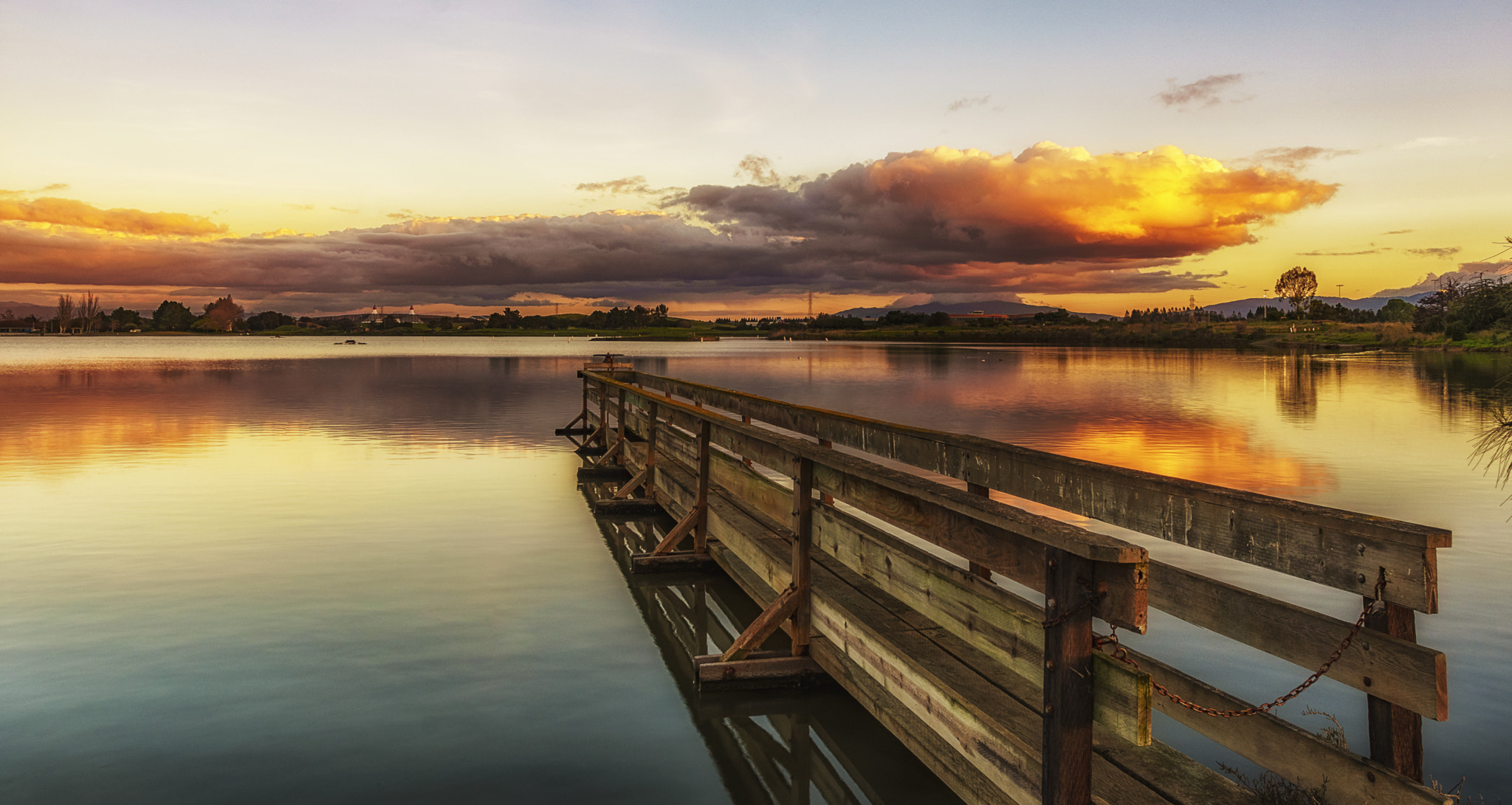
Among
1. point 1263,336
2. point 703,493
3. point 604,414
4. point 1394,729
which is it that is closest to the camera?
point 1394,729

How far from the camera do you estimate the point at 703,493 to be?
10031mm

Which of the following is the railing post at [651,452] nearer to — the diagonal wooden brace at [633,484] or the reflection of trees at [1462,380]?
the diagonal wooden brace at [633,484]

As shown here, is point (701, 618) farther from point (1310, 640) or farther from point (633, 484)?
point (1310, 640)

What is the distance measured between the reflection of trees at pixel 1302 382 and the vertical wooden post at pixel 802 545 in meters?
31.5

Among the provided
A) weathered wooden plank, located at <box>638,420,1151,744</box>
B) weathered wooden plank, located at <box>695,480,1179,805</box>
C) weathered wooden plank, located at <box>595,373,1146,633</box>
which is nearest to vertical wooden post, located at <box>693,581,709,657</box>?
weathered wooden plank, located at <box>695,480,1179,805</box>

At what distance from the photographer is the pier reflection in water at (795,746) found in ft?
18.0

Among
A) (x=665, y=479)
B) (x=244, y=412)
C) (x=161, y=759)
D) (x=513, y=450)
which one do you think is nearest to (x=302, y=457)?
(x=513, y=450)

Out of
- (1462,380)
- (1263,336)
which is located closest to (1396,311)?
(1263,336)

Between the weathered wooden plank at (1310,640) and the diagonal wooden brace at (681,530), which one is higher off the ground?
the weathered wooden plank at (1310,640)

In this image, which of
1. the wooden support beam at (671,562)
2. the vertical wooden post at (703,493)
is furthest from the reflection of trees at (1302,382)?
the vertical wooden post at (703,493)

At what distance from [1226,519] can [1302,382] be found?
190 ft

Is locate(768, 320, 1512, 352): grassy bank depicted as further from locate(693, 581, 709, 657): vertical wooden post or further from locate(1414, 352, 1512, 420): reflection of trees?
locate(693, 581, 709, 657): vertical wooden post

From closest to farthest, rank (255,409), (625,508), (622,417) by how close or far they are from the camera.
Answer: (625,508)
(622,417)
(255,409)

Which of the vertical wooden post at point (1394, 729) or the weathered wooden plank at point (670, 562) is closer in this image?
the vertical wooden post at point (1394, 729)
